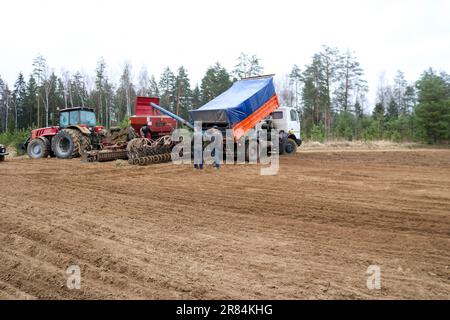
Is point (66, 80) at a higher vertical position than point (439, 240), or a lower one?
higher

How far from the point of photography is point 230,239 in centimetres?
443

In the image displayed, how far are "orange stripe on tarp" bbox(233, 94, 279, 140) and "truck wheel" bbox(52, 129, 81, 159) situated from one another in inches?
287

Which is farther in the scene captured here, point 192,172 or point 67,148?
point 67,148

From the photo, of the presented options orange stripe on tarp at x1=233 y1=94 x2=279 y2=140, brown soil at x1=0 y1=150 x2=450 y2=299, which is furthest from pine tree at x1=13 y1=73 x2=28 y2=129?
brown soil at x1=0 y1=150 x2=450 y2=299

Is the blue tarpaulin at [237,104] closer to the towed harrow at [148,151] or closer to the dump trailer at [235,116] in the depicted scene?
the dump trailer at [235,116]

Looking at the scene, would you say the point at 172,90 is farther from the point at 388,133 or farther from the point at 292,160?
the point at 292,160

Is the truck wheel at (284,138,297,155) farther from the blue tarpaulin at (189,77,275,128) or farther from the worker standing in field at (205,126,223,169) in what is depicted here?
the worker standing in field at (205,126,223,169)

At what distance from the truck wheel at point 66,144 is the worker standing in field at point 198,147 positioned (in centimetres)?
567

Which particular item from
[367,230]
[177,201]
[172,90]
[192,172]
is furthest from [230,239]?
[172,90]

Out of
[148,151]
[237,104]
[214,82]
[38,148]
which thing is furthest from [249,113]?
[214,82]

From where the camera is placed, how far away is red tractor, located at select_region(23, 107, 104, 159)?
14859mm

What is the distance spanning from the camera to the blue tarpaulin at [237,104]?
41.6 ft

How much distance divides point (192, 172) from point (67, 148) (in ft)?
26.5

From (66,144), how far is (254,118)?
29.2 feet
